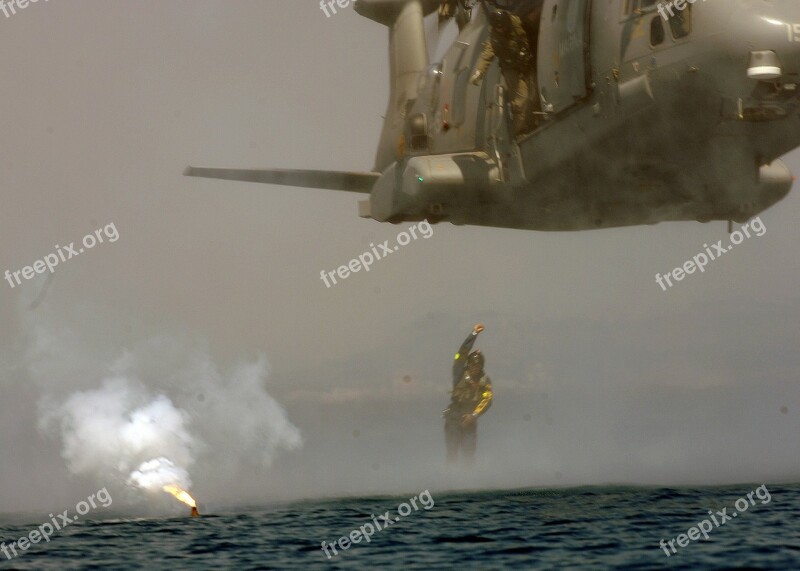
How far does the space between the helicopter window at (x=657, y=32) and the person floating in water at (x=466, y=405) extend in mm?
25462

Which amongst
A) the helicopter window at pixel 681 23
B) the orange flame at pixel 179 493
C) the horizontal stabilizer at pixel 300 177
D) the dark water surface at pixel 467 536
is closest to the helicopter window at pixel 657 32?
the helicopter window at pixel 681 23

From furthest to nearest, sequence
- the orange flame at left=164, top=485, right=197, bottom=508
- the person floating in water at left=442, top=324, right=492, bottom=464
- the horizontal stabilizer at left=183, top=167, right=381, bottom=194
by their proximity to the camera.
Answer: the person floating in water at left=442, top=324, right=492, bottom=464 < the horizontal stabilizer at left=183, top=167, right=381, bottom=194 < the orange flame at left=164, top=485, right=197, bottom=508

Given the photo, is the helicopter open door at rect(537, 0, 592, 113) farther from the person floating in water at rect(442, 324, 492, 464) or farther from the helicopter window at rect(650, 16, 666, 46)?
the person floating in water at rect(442, 324, 492, 464)

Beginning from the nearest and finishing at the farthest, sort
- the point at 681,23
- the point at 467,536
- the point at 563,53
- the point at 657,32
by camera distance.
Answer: the point at 467,536, the point at 681,23, the point at 657,32, the point at 563,53

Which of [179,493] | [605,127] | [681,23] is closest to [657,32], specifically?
[681,23]

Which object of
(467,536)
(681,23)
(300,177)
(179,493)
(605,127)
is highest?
(300,177)

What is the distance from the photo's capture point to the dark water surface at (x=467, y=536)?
15.5m

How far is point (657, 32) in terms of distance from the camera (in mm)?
19047

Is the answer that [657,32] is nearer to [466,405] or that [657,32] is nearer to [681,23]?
[681,23]

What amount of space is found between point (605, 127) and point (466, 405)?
25297 mm

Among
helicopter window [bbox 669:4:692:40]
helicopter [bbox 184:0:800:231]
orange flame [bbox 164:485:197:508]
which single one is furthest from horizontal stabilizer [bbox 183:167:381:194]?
helicopter window [bbox 669:4:692:40]

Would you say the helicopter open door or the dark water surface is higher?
the helicopter open door

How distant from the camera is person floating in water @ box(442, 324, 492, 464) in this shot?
44.1 meters

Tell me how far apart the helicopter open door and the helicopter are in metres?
0.03
